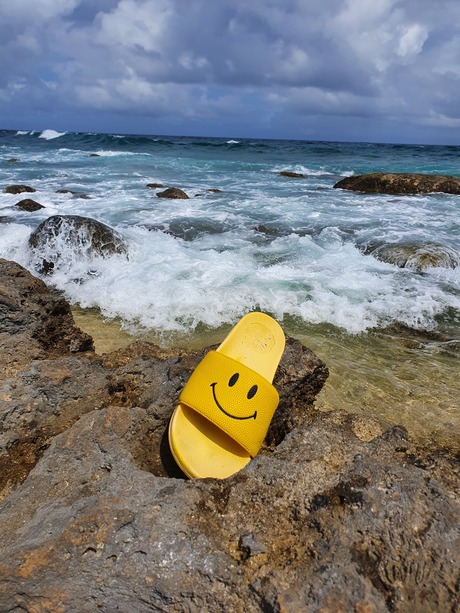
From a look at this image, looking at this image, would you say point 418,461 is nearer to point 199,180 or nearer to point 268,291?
point 268,291

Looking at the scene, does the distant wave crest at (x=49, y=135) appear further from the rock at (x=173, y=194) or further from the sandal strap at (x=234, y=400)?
the sandal strap at (x=234, y=400)

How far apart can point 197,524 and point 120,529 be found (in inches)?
11.0

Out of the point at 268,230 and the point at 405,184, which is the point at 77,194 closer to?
the point at 268,230

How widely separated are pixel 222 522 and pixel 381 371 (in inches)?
110

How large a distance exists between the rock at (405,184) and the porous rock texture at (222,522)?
15.5m

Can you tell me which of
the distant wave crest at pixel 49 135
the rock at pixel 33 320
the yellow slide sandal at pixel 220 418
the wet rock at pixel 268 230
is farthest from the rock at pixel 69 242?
the distant wave crest at pixel 49 135

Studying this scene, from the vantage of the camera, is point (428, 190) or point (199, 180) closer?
point (428, 190)

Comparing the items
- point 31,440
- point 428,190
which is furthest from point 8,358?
point 428,190

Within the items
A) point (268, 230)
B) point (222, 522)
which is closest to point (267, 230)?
point (268, 230)

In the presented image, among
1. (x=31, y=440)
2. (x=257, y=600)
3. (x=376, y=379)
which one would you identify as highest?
(x=257, y=600)

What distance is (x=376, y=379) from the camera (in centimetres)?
390

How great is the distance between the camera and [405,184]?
1606 centimetres

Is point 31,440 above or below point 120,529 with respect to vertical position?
below

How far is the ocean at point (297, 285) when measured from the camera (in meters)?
3.94
